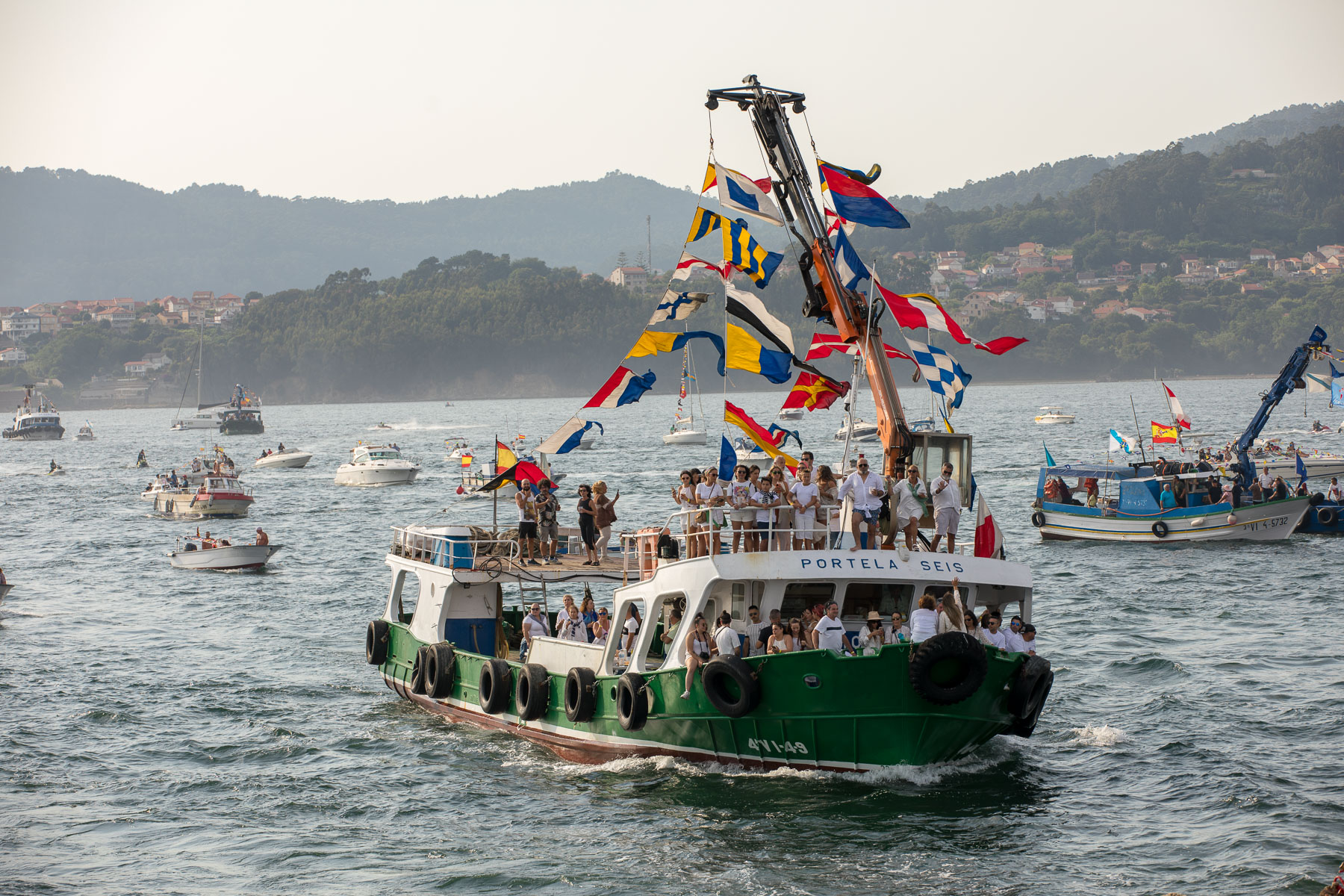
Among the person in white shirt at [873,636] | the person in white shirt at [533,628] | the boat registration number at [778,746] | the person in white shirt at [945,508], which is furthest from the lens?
the person in white shirt at [533,628]

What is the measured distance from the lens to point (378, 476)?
94.5m

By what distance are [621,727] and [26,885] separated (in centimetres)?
889

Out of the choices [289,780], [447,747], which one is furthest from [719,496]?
[289,780]

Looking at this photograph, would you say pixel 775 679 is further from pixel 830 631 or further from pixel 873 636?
pixel 873 636

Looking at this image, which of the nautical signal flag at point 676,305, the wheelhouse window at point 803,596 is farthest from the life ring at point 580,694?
the nautical signal flag at point 676,305

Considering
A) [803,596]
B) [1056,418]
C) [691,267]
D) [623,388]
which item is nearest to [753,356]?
[691,267]

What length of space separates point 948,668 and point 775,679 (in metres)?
2.49

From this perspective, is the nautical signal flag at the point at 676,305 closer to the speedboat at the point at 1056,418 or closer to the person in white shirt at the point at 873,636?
the person in white shirt at the point at 873,636

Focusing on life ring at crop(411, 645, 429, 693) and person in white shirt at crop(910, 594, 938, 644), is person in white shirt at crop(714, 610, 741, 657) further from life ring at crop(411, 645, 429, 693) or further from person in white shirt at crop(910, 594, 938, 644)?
life ring at crop(411, 645, 429, 693)

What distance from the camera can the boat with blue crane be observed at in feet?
160

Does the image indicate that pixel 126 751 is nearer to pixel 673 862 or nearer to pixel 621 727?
pixel 621 727

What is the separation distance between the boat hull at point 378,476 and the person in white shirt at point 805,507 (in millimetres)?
76599

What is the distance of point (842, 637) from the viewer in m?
19.6

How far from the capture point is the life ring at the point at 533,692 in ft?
77.0
